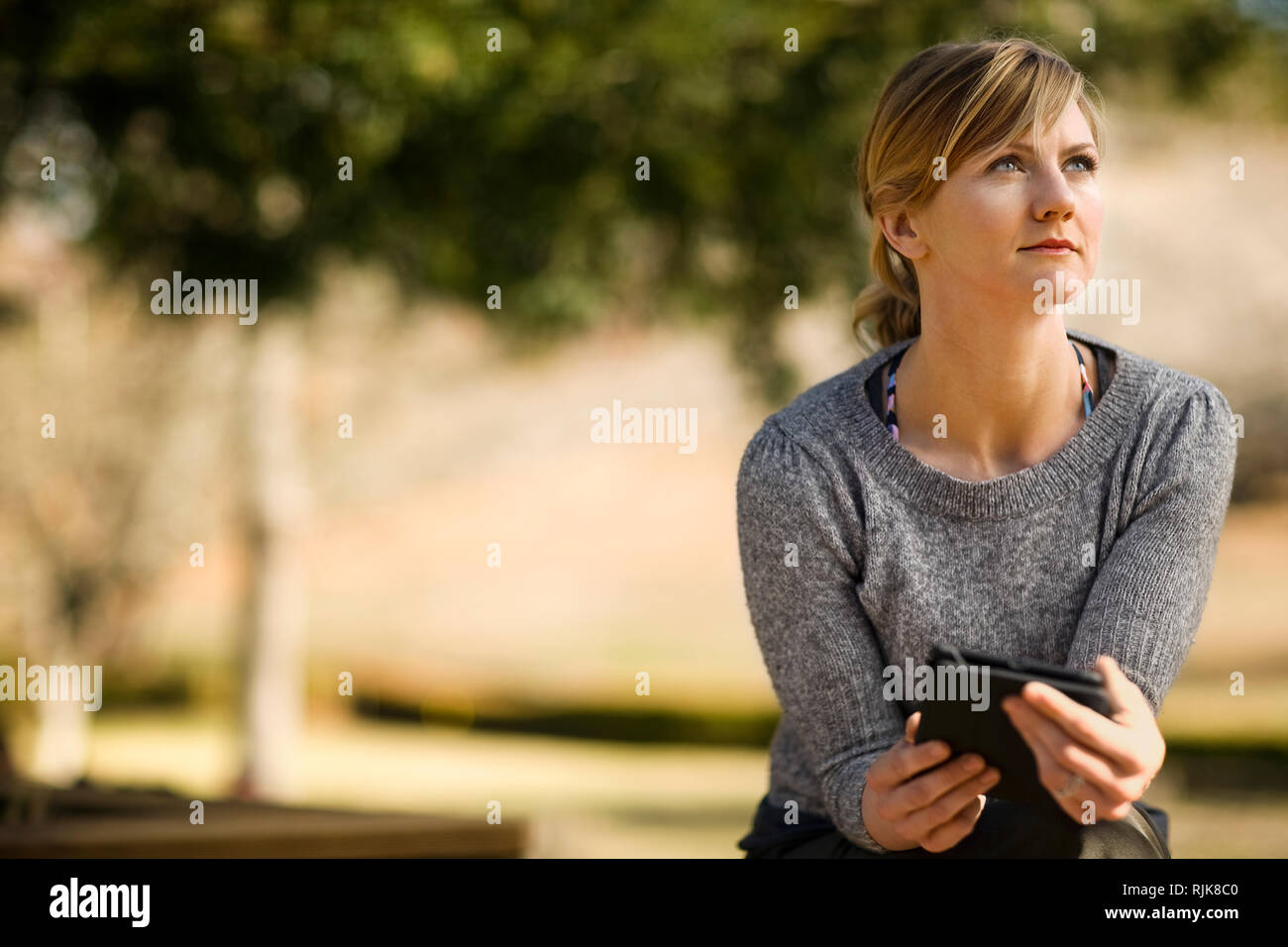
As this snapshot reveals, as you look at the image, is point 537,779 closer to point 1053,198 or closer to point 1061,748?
point 1053,198

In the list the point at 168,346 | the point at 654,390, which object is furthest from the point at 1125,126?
the point at 168,346

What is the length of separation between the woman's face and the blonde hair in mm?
22

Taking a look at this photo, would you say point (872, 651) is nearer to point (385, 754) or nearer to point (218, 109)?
point (218, 109)

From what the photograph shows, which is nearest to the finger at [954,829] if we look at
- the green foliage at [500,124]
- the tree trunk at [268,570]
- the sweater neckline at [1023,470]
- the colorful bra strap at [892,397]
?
the sweater neckline at [1023,470]

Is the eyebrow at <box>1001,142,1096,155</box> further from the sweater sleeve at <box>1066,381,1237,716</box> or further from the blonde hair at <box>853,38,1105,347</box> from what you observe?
the sweater sleeve at <box>1066,381,1237,716</box>

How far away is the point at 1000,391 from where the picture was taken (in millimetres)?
1808

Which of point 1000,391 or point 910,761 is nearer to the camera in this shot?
point 910,761

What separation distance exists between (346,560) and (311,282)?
294 inches

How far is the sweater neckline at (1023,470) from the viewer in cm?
175

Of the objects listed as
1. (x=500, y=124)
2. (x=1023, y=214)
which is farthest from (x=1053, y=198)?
(x=500, y=124)

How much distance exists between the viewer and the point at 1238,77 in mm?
4512

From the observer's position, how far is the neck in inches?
70.2

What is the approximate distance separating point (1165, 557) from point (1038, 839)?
383mm

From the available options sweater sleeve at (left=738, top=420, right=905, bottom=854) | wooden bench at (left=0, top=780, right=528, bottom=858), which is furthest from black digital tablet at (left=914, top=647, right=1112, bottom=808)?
wooden bench at (left=0, top=780, right=528, bottom=858)
